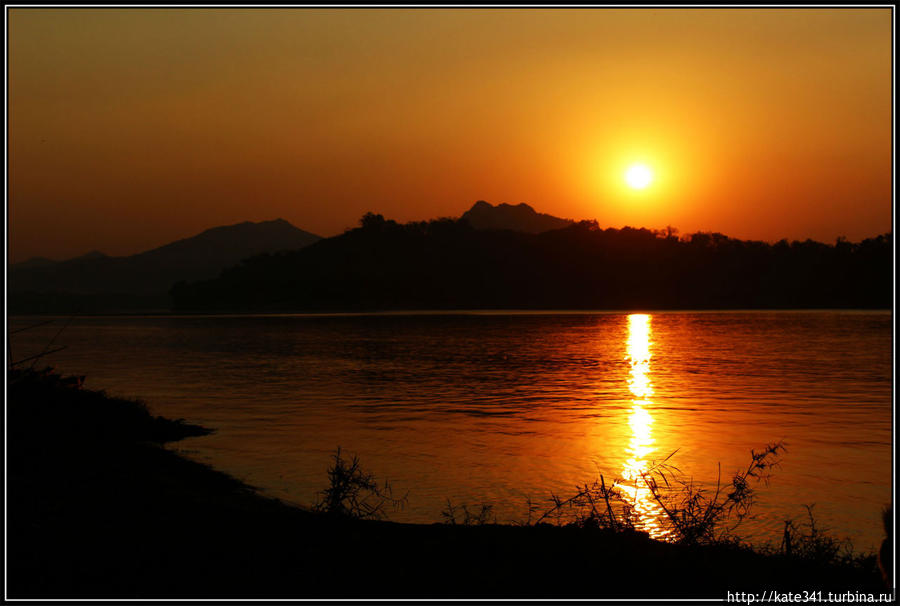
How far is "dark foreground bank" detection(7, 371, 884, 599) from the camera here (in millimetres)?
7367

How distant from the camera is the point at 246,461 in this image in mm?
17594

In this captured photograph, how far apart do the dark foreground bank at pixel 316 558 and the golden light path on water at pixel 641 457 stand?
2.14 meters

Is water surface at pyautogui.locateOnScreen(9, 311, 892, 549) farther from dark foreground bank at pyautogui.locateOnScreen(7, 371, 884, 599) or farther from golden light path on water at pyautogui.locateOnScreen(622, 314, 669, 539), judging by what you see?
dark foreground bank at pyautogui.locateOnScreen(7, 371, 884, 599)

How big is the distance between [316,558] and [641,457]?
37.1 feet

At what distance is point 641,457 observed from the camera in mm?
17984

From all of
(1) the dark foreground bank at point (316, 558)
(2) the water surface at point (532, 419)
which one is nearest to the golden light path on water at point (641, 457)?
(2) the water surface at point (532, 419)

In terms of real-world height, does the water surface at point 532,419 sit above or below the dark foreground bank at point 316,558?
below

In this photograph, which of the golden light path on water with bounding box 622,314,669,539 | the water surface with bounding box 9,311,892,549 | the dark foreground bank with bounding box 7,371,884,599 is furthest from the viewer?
the water surface with bounding box 9,311,892,549

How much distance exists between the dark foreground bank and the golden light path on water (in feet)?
7.03

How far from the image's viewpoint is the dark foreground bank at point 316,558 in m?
7.37

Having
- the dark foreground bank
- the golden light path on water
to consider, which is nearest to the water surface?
the golden light path on water

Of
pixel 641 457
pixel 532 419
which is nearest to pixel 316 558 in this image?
pixel 641 457

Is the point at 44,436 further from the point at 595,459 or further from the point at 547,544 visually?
the point at 595,459

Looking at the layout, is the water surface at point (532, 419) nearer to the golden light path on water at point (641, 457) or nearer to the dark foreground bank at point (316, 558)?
the golden light path on water at point (641, 457)
